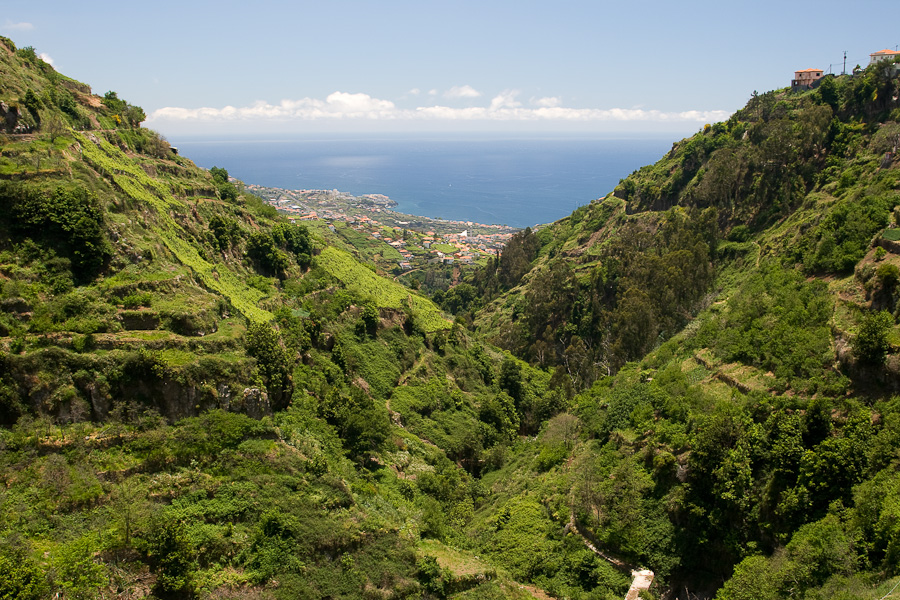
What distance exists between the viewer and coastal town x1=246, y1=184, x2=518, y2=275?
4599 inches

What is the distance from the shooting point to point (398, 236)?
14312cm

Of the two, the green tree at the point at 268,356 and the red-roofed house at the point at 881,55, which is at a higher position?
the red-roofed house at the point at 881,55

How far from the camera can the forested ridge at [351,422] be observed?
1730 centimetres

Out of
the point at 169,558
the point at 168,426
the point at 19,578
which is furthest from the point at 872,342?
the point at 19,578

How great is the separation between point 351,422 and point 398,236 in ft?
385

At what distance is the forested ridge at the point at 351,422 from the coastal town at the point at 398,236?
174 ft

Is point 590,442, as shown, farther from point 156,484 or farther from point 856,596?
point 156,484

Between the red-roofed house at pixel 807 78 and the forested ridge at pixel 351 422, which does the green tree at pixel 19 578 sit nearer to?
the forested ridge at pixel 351 422

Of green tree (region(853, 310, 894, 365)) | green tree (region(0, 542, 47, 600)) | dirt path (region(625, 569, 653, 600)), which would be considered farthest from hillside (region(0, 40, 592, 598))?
green tree (region(853, 310, 894, 365))

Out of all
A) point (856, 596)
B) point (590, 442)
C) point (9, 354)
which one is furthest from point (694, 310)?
point (9, 354)

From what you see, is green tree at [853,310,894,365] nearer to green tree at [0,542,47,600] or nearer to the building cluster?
green tree at [0,542,47,600]

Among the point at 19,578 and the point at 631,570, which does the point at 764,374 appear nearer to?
the point at 631,570

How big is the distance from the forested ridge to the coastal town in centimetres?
5309

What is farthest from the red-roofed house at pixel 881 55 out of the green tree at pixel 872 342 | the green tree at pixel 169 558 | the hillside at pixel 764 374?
the green tree at pixel 169 558
